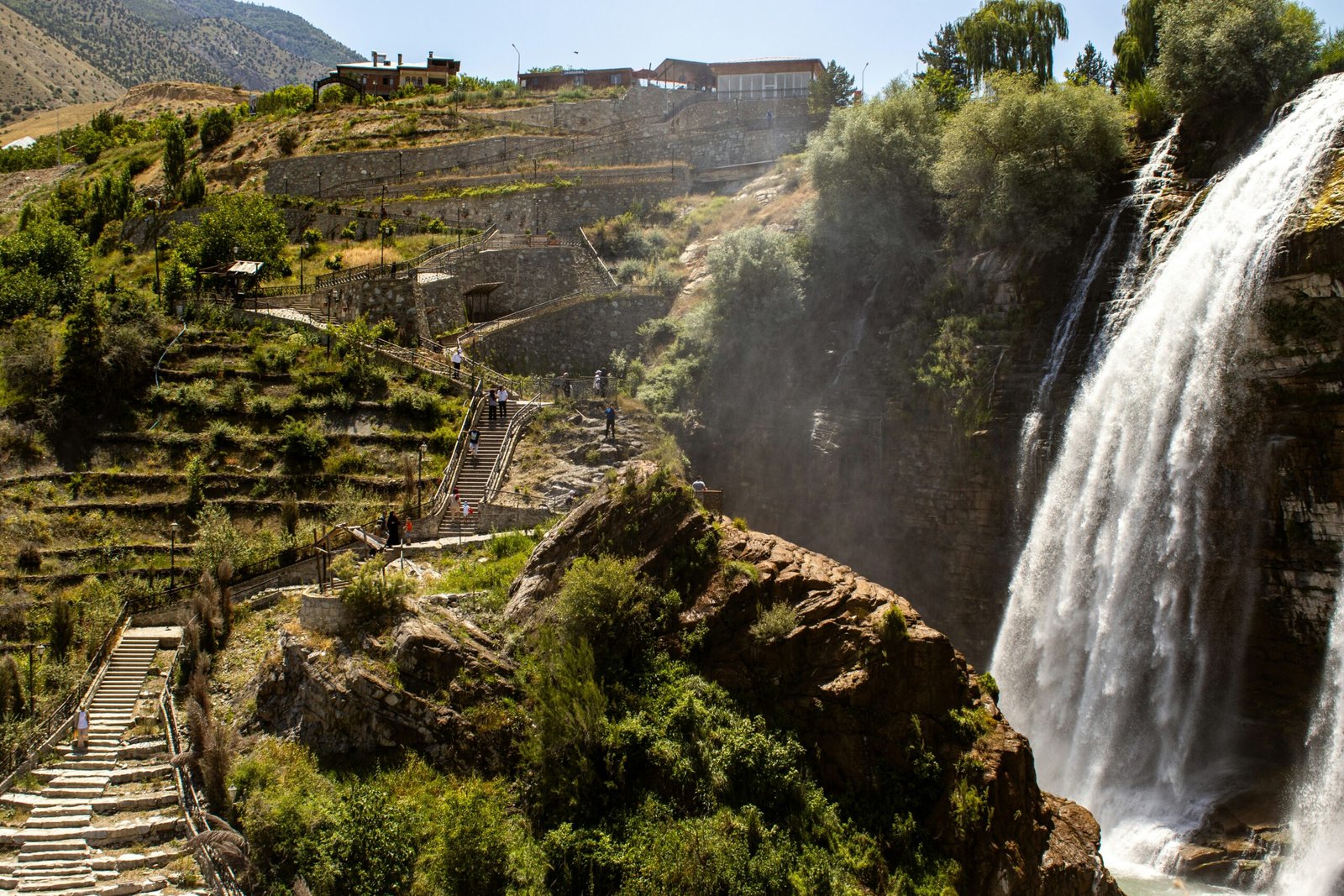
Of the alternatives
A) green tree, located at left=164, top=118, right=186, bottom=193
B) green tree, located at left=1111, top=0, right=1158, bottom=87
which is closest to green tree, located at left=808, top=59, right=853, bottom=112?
green tree, located at left=1111, top=0, right=1158, bottom=87

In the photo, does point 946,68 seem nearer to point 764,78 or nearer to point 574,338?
point 764,78

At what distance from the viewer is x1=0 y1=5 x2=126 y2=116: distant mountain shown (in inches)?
5010

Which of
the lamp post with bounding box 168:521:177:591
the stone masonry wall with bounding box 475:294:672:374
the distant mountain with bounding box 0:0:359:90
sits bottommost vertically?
the lamp post with bounding box 168:521:177:591

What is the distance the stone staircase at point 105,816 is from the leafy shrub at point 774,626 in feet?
39.1

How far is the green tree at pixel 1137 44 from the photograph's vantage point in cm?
4541

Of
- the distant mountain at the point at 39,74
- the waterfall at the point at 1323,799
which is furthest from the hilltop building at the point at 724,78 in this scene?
the distant mountain at the point at 39,74

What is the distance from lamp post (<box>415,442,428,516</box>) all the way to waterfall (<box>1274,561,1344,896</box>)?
24173 millimetres

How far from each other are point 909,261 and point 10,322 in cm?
3606

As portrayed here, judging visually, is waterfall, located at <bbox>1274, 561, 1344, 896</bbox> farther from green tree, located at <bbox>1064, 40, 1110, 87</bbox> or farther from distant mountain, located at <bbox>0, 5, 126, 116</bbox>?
distant mountain, located at <bbox>0, 5, 126, 116</bbox>

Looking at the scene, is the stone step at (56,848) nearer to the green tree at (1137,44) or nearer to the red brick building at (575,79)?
the green tree at (1137,44)

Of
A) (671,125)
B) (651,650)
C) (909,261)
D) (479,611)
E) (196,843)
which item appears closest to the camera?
(196,843)

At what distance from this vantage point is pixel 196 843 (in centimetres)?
2161

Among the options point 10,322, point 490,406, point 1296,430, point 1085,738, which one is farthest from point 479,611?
point 10,322

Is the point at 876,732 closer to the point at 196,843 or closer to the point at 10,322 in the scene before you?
the point at 196,843
